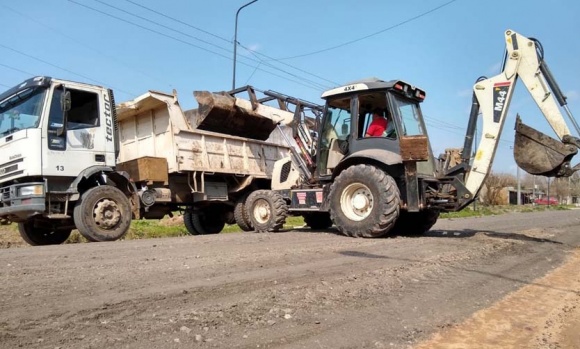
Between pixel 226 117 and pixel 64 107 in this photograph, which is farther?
pixel 226 117

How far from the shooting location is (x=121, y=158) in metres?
12.3

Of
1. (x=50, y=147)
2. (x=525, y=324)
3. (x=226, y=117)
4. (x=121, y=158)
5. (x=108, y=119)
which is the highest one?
(x=226, y=117)

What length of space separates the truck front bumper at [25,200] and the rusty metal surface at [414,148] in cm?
635

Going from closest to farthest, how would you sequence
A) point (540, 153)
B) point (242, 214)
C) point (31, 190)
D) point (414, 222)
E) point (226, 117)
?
1. point (540, 153)
2. point (31, 190)
3. point (414, 222)
4. point (226, 117)
5. point (242, 214)

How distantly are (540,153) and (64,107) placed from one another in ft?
27.5

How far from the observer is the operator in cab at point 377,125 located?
941 cm

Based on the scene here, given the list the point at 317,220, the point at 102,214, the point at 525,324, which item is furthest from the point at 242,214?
the point at 525,324

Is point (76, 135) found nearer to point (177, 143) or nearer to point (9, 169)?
point (9, 169)

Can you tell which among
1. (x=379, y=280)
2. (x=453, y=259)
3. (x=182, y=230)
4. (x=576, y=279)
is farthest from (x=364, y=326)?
(x=182, y=230)

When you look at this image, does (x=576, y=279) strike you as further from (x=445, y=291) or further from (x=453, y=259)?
(x=445, y=291)

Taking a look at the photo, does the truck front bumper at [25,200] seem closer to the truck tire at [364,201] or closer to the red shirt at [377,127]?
the truck tire at [364,201]

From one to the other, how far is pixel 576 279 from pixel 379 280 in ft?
9.42

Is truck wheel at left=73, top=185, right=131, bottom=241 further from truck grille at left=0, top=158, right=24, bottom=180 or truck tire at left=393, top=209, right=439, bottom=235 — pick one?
truck tire at left=393, top=209, right=439, bottom=235

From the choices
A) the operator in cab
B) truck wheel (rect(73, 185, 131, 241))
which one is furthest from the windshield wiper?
the operator in cab
